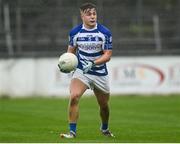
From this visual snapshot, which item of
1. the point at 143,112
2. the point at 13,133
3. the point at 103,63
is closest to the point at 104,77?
the point at 103,63

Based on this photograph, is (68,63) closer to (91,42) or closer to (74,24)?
(91,42)

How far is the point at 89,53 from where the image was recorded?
13.3m

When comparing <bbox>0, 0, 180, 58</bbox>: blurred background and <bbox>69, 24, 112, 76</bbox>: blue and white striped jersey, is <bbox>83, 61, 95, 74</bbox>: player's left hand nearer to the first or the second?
<bbox>69, 24, 112, 76</bbox>: blue and white striped jersey

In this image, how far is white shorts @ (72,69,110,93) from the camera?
1334 cm

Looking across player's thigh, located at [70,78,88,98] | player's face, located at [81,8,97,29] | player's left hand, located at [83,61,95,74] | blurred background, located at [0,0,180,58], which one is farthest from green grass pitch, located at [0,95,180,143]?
blurred background, located at [0,0,180,58]

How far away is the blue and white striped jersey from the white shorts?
0.31 feet

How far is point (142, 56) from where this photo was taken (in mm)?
29750

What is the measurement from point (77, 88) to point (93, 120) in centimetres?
537

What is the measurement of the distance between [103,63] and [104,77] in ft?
1.23

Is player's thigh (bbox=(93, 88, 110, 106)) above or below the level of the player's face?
below

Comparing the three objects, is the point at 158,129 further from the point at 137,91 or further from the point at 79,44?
the point at 137,91

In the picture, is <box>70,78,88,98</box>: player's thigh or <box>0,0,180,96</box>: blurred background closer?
<box>70,78,88,98</box>: player's thigh

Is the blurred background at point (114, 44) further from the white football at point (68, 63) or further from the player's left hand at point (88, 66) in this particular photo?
the white football at point (68, 63)

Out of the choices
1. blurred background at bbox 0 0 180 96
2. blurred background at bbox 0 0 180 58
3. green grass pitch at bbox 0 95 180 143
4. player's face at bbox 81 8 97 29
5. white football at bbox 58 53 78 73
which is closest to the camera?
white football at bbox 58 53 78 73
